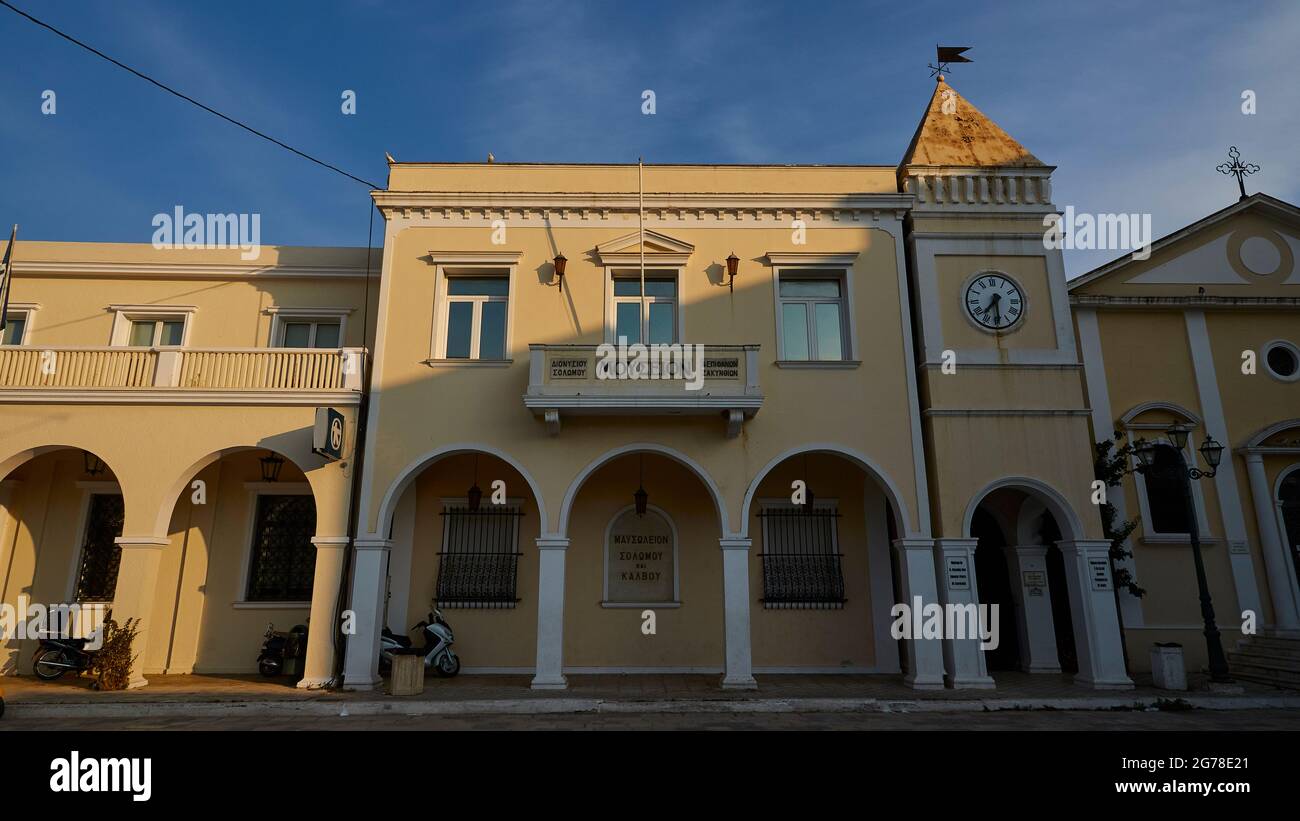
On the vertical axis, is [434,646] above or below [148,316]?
below

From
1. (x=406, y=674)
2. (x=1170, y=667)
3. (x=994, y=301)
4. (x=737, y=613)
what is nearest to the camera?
(x=406, y=674)

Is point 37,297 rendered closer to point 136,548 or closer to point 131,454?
point 131,454

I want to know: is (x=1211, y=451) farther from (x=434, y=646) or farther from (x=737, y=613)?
(x=434, y=646)

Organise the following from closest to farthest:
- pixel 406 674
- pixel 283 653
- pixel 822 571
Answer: pixel 406 674 < pixel 283 653 < pixel 822 571

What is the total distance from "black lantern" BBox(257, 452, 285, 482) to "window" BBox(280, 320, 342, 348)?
7.79ft

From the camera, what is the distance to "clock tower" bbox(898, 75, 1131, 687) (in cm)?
1201

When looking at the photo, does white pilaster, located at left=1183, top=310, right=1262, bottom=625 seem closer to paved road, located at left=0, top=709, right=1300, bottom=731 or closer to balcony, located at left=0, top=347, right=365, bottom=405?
paved road, located at left=0, top=709, right=1300, bottom=731

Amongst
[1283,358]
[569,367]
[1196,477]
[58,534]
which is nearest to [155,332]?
[58,534]

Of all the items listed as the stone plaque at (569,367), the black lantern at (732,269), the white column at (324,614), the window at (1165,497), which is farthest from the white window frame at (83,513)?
the window at (1165,497)

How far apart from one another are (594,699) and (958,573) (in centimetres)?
623

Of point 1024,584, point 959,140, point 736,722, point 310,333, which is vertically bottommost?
point 736,722

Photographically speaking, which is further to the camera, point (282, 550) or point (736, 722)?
point (282, 550)

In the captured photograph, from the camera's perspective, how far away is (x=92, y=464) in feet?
45.9
